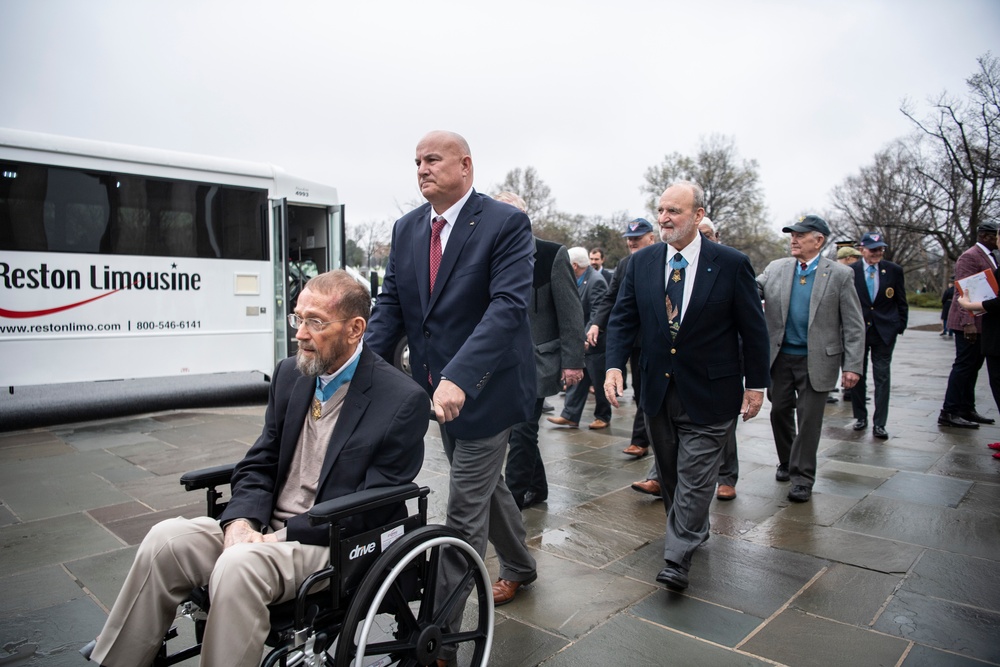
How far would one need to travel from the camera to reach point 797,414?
492 cm

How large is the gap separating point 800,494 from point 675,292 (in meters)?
2.04

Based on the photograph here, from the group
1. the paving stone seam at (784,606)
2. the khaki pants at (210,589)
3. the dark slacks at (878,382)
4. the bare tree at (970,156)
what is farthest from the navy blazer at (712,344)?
the bare tree at (970,156)

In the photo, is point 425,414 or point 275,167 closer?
point 425,414

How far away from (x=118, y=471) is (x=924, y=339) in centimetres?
2147

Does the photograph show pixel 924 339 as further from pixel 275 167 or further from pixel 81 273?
pixel 81 273

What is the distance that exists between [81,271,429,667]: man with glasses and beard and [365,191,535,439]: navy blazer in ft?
1.18

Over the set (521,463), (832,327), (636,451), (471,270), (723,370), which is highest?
(471,270)

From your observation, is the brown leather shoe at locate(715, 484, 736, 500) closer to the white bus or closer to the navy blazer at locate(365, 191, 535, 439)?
the navy blazer at locate(365, 191, 535, 439)

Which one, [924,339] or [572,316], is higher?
[572,316]

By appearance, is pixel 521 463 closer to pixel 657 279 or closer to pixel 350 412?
pixel 657 279

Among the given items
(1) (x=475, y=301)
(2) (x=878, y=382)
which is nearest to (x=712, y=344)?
(1) (x=475, y=301)

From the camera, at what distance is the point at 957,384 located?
732 cm

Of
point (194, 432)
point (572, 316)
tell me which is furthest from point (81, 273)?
point (572, 316)

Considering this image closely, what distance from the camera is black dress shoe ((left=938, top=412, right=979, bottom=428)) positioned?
23.6 feet
